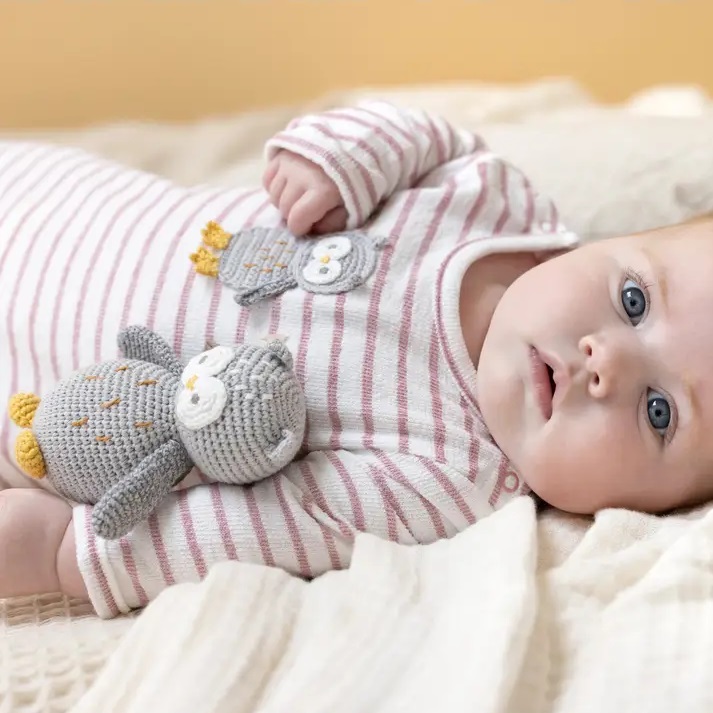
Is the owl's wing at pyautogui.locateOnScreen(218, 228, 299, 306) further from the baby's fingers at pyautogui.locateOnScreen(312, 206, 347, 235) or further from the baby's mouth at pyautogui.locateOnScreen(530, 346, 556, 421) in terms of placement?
the baby's mouth at pyautogui.locateOnScreen(530, 346, 556, 421)

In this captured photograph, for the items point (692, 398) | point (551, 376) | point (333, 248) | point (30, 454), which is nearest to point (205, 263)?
point (333, 248)

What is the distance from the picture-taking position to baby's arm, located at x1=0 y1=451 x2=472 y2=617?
759mm

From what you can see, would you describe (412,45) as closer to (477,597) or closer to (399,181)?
(399,181)

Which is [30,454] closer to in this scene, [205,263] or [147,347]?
[147,347]

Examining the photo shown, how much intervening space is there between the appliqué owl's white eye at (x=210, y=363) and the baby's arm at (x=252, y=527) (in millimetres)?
107

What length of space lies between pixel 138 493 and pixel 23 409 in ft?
0.52

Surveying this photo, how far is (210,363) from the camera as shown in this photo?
0.77m

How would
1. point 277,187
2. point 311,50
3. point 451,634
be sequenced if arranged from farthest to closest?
1. point 311,50
2. point 277,187
3. point 451,634

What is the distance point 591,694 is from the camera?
1.80ft

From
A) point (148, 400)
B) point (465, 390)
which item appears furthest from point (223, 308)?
point (465, 390)

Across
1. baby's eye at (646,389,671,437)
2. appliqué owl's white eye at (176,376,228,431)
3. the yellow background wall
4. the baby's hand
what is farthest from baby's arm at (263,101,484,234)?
the yellow background wall

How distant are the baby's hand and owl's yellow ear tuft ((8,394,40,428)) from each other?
0.30 metres

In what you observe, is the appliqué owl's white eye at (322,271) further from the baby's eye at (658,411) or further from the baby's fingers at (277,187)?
the baby's eye at (658,411)

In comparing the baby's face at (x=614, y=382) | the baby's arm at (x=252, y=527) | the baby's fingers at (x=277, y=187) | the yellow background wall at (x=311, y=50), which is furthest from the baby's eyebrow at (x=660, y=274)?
the yellow background wall at (x=311, y=50)
